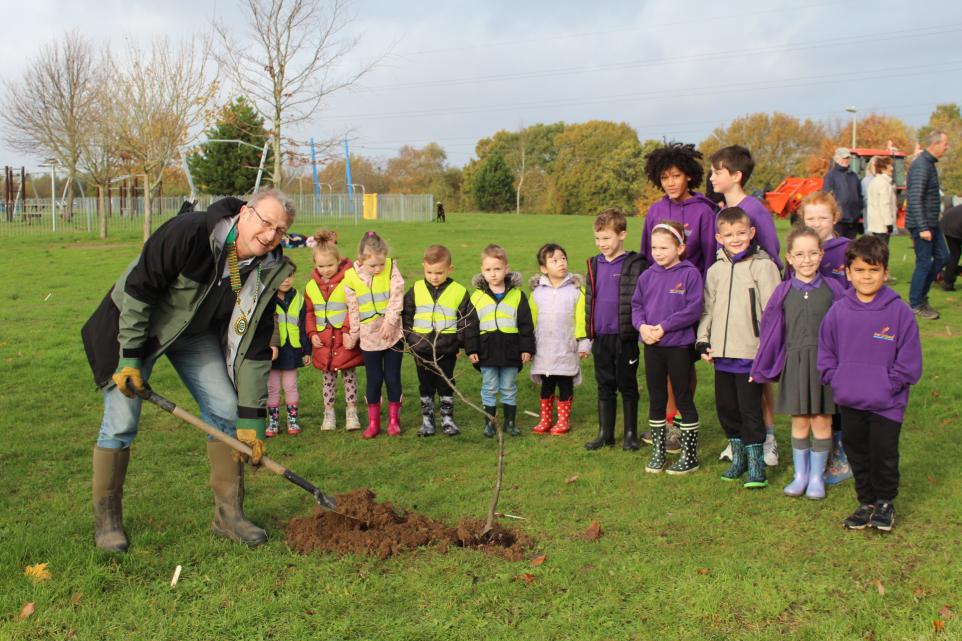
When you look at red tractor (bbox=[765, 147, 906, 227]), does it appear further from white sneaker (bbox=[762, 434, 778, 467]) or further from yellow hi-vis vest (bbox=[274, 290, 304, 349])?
Result: yellow hi-vis vest (bbox=[274, 290, 304, 349])

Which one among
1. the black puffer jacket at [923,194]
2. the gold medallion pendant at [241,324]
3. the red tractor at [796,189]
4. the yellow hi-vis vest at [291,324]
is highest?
the red tractor at [796,189]

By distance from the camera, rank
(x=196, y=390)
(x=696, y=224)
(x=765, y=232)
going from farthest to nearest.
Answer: (x=696, y=224), (x=765, y=232), (x=196, y=390)

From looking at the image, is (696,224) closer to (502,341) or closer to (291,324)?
(502,341)

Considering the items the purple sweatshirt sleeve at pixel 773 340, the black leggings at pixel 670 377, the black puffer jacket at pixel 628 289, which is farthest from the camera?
the black puffer jacket at pixel 628 289

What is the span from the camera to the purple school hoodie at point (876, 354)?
4730 millimetres

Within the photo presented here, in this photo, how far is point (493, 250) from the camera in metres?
7.04

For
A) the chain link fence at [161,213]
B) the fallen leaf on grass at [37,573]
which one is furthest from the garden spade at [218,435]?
the chain link fence at [161,213]

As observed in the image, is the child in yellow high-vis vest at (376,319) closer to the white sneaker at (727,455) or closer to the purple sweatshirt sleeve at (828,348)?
the white sneaker at (727,455)

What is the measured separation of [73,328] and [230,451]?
7.94m

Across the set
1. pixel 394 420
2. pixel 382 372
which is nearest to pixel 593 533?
pixel 394 420

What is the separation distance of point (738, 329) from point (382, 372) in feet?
9.95

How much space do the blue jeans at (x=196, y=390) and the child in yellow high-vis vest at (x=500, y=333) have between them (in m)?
2.74

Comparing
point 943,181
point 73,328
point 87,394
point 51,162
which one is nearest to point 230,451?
point 87,394

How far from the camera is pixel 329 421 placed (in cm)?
729
